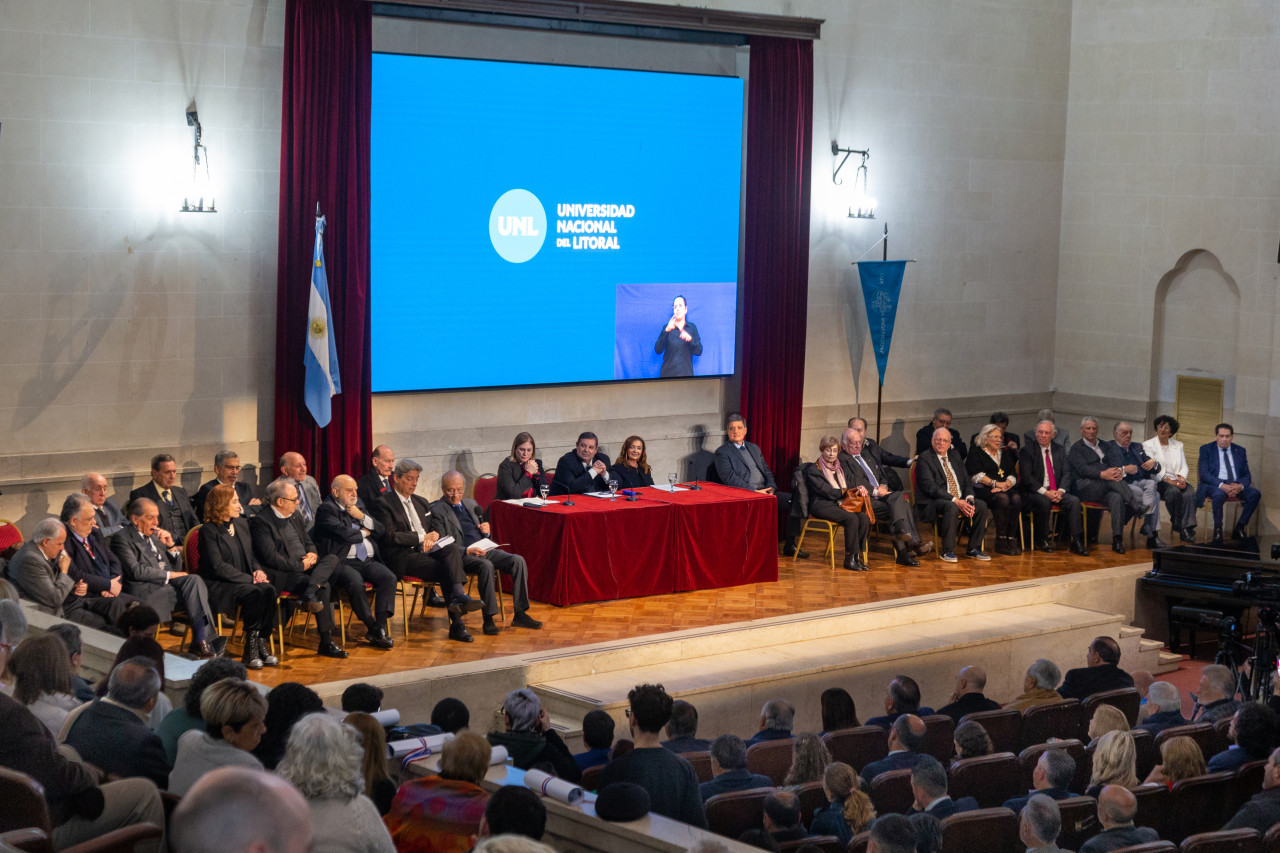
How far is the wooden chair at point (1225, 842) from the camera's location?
15.4 feet

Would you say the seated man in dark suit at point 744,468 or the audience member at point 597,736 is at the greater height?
the seated man in dark suit at point 744,468

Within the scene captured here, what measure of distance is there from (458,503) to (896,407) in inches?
203

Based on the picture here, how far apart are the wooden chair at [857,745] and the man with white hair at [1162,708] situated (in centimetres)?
125

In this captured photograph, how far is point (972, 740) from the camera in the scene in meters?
5.99

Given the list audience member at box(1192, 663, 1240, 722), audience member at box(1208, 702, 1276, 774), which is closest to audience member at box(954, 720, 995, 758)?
audience member at box(1208, 702, 1276, 774)

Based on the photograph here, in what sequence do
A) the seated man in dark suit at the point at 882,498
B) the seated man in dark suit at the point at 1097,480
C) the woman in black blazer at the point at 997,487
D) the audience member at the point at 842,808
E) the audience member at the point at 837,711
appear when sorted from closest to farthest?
the audience member at the point at 842,808 < the audience member at the point at 837,711 < the seated man in dark suit at the point at 882,498 < the woman in black blazer at the point at 997,487 < the seated man in dark suit at the point at 1097,480

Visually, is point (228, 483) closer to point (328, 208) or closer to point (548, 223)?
point (328, 208)

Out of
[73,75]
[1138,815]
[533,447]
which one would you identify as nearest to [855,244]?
[533,447]

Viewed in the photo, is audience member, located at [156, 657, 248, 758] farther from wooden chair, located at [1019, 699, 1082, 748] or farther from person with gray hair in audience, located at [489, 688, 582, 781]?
wooden chair, located at [1019, 699, 1082, 748]

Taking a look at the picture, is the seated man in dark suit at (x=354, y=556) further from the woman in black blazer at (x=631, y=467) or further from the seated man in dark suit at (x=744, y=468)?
the seated man in dark suit at (x=744, y=468)

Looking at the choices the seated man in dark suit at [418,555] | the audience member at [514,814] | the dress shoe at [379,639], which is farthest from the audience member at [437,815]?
the seated man in dark suit at [418,555]

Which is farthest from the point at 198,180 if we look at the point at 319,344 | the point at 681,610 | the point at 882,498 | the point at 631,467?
the point at 882,498

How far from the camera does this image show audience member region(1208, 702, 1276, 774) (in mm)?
5840

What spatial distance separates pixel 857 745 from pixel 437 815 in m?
2.67
